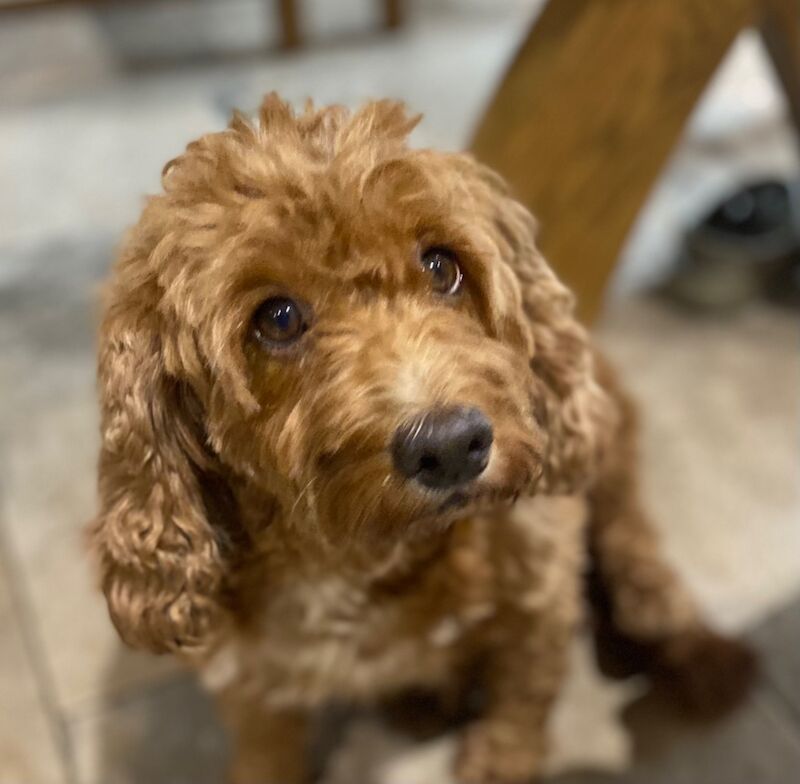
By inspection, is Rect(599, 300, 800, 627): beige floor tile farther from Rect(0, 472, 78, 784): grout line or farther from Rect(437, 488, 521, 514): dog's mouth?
Rect(0, 472, 78, 784): grout line

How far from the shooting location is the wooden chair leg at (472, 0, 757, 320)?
58.6 inches

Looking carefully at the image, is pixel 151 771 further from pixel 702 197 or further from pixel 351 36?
pixel 351 36

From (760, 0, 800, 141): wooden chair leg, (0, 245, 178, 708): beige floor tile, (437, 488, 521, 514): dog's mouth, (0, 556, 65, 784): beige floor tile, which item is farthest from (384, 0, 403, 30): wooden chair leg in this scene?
(437, 488, 521, 514): dog's mouth

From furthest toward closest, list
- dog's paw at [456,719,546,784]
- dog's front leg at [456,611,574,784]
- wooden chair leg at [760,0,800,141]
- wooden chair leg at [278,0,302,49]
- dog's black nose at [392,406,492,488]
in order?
wooden chair leg at [278,0,302,49] < wooden chair leg at [760,0,800,141] < dog's paw at [456,719,546,784] < dog's front leg at [456,611,574,784] < dog's black nose at [392,406,492,488]

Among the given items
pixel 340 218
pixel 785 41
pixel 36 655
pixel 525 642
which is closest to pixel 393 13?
pixel 785 41

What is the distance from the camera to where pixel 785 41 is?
171cm

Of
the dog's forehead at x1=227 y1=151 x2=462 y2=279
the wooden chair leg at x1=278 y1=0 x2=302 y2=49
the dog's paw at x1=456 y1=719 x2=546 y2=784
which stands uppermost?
the wooden chair leg at x1=278 y1=0 x2=302 y2=49

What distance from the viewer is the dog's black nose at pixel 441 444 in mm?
833

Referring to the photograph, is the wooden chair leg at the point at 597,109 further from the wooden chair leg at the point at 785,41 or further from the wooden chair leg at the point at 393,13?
the wooden chair leg at the point at 393,13

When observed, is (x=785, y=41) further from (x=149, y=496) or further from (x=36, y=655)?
(x=36, y=655)

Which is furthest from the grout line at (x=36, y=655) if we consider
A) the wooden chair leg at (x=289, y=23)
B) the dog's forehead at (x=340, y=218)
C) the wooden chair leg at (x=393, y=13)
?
the wooden chair leg at (x=393, y=13)

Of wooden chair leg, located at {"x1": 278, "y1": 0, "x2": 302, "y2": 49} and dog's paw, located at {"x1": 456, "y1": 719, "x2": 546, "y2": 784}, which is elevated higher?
wooden chair leg, located at {"x1": 278, "y1": 0, "x2": 302, "y2": 49}

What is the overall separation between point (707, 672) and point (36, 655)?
1144mm

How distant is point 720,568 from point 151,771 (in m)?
1.04
